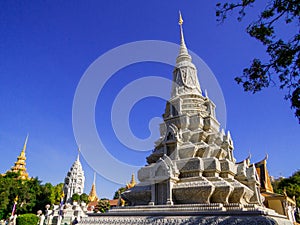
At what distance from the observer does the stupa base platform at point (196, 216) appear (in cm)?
915

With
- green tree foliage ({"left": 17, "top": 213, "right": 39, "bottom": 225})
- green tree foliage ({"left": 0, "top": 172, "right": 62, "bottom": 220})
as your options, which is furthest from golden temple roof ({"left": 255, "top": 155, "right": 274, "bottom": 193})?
green tree foliage ({"left": 0, "top": 172, "right": 62, "bottom": 220})

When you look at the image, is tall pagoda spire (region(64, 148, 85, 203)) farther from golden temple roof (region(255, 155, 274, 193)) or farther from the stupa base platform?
the stupa base platform

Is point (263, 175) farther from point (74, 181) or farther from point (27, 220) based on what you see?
point (74, 181)

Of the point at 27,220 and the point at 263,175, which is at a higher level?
the point at 263,175

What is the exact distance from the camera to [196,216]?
1034 centimetres

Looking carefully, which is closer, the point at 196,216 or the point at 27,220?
the point at 196,216

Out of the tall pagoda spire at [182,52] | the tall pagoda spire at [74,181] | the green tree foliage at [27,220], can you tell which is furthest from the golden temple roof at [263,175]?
the tall pagoda spire at [74,181]

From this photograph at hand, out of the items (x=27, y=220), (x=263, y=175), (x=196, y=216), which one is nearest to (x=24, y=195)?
(x=27, y=220)

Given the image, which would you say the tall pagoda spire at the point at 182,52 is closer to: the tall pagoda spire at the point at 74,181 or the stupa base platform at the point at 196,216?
the stupa base platform at the point at 196,216

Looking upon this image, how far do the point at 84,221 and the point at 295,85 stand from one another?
13.7m

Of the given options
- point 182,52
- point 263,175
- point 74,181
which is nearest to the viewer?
point 182,52

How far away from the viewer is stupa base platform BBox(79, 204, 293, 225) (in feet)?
30.0

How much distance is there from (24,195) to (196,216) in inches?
1492

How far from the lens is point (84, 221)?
1441 cm
